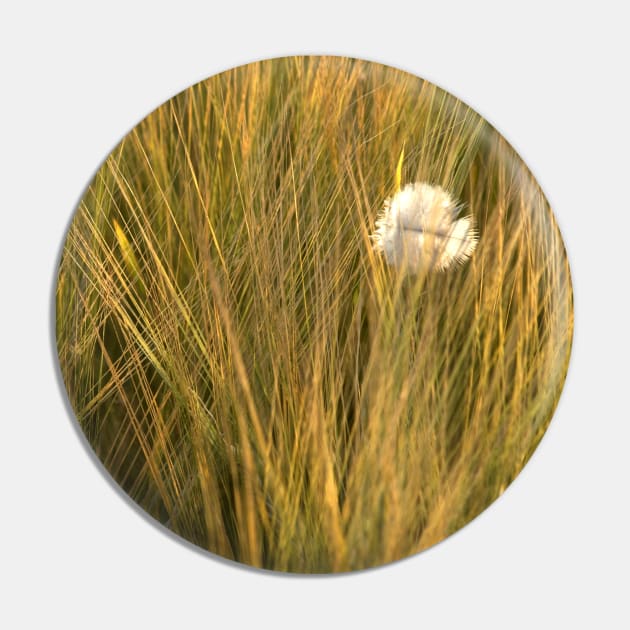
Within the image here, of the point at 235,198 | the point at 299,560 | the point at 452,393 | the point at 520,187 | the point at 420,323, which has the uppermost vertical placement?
the point at 520,187

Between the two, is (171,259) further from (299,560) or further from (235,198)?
(299,560)

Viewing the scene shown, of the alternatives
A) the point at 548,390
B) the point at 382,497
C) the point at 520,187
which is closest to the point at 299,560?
the point at 382,497

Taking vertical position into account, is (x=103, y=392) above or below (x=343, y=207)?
below

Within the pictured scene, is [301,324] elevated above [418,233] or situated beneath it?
situated beneath
